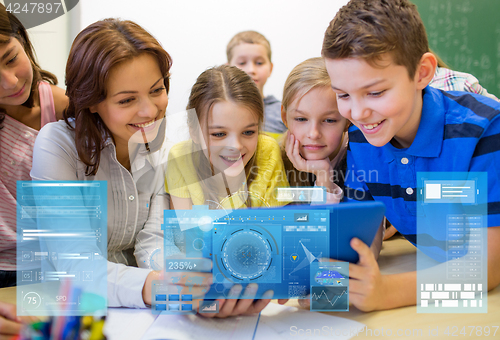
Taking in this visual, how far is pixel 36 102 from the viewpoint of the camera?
2.60 feet

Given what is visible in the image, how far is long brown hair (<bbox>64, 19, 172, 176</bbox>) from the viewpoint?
70 centimetres

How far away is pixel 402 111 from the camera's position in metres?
0.68

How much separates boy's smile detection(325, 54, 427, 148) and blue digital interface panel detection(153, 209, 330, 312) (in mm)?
212

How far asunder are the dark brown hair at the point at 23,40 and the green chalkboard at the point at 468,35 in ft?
2.92

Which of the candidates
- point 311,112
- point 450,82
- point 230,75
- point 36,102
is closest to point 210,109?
point 230,75

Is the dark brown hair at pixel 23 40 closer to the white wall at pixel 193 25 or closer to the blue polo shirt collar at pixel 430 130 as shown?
the white wall at pixel 193 25

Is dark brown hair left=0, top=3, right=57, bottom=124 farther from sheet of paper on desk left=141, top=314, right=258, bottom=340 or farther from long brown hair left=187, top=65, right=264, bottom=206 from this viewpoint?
sheet of paper on desk left=141, top=314, right=258, bottom=340

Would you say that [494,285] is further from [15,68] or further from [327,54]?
[15,68]

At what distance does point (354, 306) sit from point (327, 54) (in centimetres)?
46

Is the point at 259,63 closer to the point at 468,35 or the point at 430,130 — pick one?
the point at 430,130

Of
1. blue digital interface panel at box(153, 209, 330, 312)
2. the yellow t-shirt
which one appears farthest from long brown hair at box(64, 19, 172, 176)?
blue digital interface panel at box(153, 209, 330, 312)

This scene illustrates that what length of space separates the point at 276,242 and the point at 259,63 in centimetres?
49

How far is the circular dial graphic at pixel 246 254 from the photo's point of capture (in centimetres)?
60
